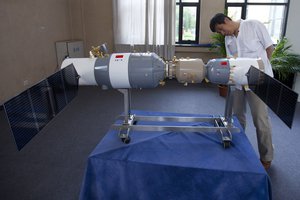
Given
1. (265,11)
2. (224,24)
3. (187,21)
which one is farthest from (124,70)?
(265,11)

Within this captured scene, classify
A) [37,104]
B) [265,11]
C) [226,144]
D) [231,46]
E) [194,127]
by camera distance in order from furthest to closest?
1. [265,11]
2. [231,46]
3. [194,127]
4. [226,144]
5. [37,104]

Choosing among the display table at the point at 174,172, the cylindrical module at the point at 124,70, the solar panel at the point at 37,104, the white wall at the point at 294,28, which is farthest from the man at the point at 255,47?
the white wall at the point at 294,28

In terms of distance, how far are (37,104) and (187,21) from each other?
444 centimetres

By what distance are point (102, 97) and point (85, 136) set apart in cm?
143

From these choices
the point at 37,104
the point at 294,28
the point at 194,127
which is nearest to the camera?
the point at 37,104

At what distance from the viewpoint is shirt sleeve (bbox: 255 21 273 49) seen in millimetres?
1818

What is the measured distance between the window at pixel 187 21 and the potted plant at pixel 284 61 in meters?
1.67

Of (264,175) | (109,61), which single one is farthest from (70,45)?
(264,175)

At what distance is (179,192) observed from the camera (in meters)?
1.03

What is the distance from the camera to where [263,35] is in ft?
5.98

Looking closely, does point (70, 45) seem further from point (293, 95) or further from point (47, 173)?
point (293, 95)

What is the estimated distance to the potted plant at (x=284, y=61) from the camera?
11.8 ft

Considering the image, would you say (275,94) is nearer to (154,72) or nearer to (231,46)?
(154,72)

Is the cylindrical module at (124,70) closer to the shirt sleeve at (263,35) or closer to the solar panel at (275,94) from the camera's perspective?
the solar panel at (275,94)
